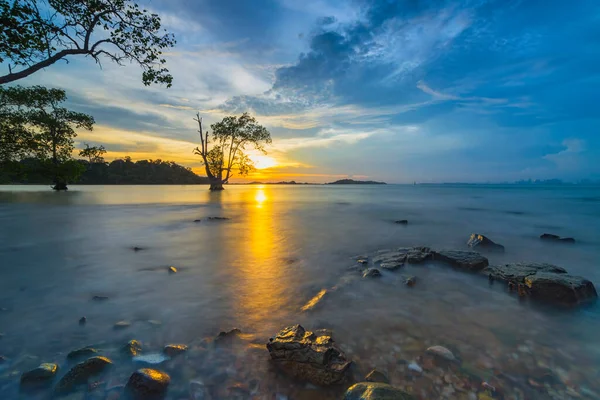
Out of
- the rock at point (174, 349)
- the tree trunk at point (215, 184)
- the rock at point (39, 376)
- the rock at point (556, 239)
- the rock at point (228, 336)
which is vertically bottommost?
the rock at point (228, 336)

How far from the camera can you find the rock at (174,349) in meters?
3.18

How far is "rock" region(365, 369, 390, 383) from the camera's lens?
111 inches

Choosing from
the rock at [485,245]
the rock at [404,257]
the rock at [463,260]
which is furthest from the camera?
the rock at [485,245]

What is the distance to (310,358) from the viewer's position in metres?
2.90

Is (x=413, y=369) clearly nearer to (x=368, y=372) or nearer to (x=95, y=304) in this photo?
(x=368, y=372)

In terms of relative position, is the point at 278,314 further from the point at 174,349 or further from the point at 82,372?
the point at 82,372

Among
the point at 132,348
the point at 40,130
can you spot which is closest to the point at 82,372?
the point at 132,348

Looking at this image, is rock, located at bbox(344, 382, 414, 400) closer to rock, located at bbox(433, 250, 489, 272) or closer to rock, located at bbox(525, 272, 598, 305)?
rock, located at bbox(525, 272, 598, 305)

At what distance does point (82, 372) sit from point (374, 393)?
3151 millimetres

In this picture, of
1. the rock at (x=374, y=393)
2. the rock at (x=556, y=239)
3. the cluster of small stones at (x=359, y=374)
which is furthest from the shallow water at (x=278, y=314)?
the rock at (x=556, y=239)

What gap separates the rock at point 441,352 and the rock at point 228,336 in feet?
8.97

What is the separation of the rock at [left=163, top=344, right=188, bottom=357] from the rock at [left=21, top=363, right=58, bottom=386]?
1.11 metres

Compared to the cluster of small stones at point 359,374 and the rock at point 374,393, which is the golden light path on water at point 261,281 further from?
the rock at point 374,393

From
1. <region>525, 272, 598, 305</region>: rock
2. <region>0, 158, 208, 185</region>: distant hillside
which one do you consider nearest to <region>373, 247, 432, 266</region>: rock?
<region>525, 272, 598, 305</region>: rock
